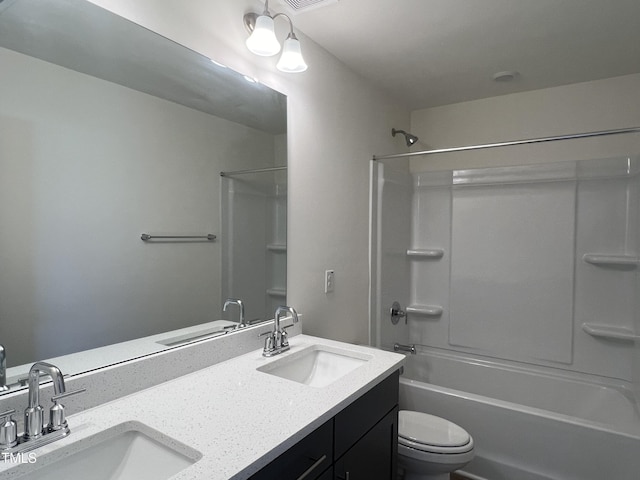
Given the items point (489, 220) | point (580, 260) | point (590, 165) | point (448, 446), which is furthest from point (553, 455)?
Answer: point (590, 165)

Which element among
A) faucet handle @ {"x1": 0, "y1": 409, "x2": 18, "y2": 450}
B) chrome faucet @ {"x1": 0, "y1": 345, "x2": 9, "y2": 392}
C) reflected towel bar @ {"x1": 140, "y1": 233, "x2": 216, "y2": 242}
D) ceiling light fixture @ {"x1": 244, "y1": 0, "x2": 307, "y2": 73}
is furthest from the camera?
ceiling light fixture @ {"x1": 244, "y1": 0, "x2": 307, "y2": 73}

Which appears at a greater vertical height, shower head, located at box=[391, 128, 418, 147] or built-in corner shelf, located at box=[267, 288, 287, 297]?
shower head, located at box=[391, 128, 418, 147]

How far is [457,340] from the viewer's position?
2.91 m

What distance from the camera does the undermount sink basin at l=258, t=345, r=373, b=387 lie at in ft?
4.88

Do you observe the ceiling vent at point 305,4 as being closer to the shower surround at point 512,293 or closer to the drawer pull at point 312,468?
the shower surround at point 512,293

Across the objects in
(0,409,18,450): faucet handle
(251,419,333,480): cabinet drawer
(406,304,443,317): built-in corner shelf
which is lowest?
(406,304,443,317): built-in corner shelf

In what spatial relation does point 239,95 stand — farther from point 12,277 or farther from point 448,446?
point 448,446

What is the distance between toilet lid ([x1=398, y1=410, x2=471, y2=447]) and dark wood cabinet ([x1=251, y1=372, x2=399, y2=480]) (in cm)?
29

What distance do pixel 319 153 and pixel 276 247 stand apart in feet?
1.95

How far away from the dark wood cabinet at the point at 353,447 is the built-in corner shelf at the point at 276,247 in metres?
0.75

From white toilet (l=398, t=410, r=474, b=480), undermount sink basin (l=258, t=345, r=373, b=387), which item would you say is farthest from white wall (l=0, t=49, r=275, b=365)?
white toilet (l=398, t=410, r=474, b=480)

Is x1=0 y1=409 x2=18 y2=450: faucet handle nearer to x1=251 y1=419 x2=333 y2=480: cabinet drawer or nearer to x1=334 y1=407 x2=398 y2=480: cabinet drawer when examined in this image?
x1=251 y1=419 x2=333 y2=480: cabinet drawer

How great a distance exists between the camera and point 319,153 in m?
1.99

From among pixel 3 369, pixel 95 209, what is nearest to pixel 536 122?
pixel 95 209
